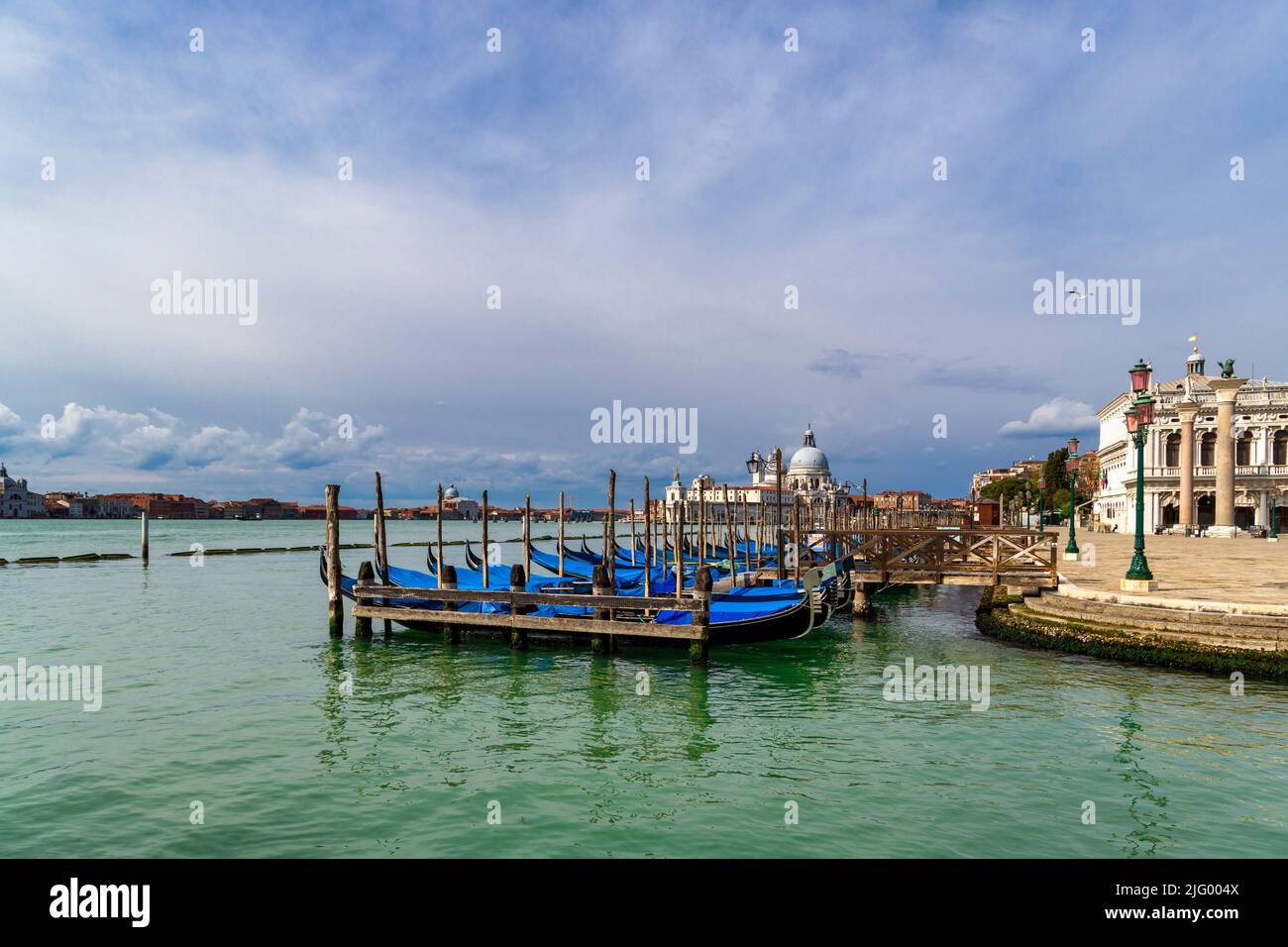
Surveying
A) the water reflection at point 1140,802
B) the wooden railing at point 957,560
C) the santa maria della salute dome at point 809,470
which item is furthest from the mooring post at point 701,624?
the santa maria della salute dome at point 809,470

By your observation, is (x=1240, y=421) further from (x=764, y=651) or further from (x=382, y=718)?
(x=382, y=718)

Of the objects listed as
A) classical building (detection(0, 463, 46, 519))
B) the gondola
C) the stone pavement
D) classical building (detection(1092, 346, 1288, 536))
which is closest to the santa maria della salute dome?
classical building (detection(1092, 346, 1288, 536))

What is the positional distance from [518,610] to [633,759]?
7.99 metres

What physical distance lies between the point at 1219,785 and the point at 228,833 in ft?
32.6

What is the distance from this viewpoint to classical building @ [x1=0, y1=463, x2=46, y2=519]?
168m

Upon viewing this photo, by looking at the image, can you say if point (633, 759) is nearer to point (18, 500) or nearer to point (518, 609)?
point (518, 609)

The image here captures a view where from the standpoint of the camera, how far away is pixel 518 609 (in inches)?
680

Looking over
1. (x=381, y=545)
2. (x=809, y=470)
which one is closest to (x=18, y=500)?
(x=809, y=470)

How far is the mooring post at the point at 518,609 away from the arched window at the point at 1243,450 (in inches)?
2206

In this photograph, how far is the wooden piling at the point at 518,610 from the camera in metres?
17.0

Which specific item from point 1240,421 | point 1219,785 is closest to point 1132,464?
point 1240,421

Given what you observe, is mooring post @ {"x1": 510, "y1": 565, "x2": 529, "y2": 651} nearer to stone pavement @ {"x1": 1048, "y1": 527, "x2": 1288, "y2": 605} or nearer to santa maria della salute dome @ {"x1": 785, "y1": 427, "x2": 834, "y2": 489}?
stone pavement @ {"x1": 1048, "y1": 527, "x2": 1288, "y2": 605}
